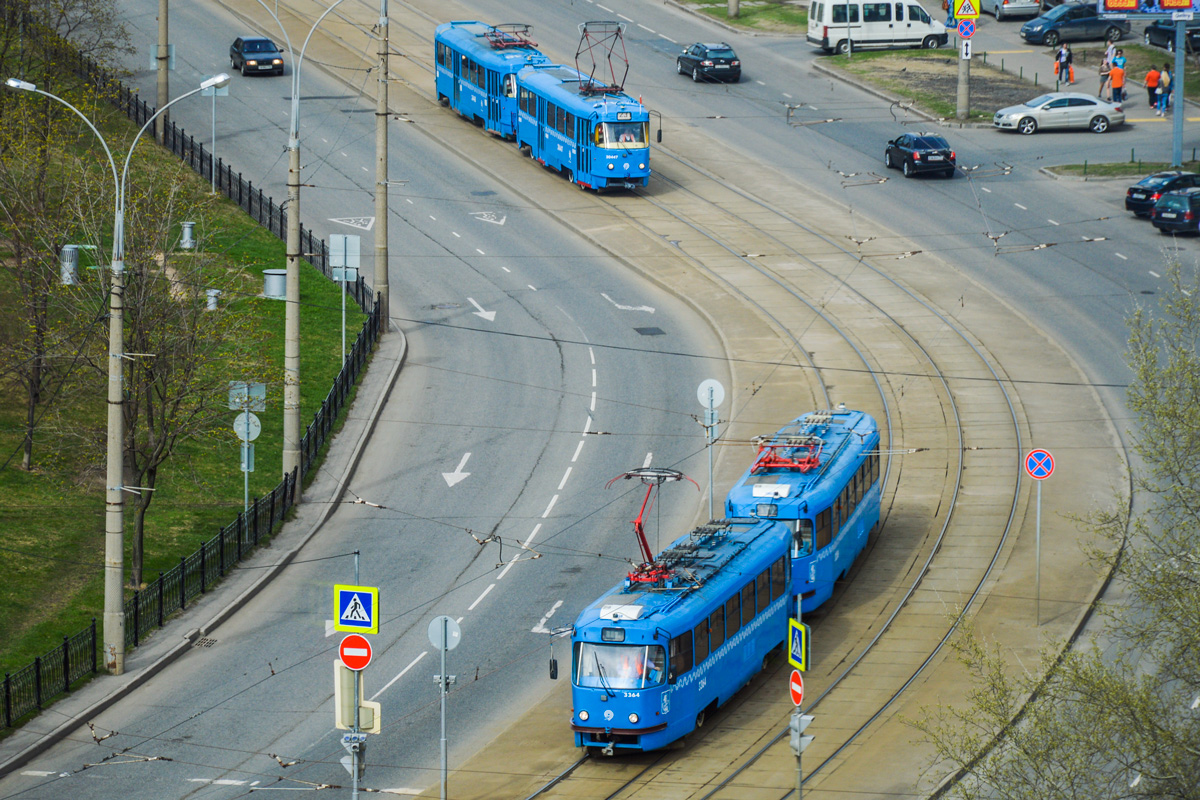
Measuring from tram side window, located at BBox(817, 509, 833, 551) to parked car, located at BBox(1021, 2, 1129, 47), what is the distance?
57.5 meters

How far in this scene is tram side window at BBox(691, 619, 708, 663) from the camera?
97.3 ft

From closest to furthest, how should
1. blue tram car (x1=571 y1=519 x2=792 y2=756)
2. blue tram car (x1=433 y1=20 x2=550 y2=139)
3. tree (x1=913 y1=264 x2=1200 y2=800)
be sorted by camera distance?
tree (x1=913 y1=264 x2=1200 y2=800) < blue tram car (x1=571 y1=519 x2=792 y2=756) < blue tram car (x1=433 y1=20 x2=550 y2=139)

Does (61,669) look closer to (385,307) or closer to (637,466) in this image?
(637,466)

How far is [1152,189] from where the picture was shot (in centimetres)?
6206

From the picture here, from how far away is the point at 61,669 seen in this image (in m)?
32.6

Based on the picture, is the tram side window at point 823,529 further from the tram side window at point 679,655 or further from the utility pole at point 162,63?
the utility pole at point 162,63

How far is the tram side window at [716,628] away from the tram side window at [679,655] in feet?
2.80

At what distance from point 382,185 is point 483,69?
824 inches

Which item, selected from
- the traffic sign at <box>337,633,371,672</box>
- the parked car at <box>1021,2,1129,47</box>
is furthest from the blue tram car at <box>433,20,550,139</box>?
the traffic sign at <box>337,633,371,672</box>

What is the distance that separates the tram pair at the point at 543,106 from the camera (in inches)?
2489

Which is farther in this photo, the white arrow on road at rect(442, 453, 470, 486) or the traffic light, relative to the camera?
the white arrow on road at rect(442, 453, 470, 486)

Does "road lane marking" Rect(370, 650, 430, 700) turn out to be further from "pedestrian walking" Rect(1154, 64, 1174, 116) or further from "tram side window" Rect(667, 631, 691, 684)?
"pedestrian walking" Rect(1154, 64, 1174, 116)

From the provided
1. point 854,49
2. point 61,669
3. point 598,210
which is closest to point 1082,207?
point 598,210

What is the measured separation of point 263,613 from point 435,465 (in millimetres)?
8525
